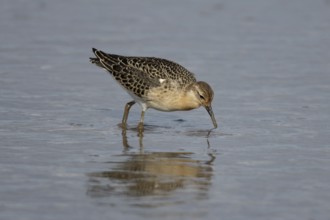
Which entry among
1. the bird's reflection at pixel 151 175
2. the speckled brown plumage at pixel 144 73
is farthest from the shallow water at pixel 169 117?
the speckled brown plumage at pixel 144 73

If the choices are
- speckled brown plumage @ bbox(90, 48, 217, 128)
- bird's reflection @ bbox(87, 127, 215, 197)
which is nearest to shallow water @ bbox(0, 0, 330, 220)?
bird's reflection @ bbox(87, 127, 215, 197)

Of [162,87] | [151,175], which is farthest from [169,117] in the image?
[151,175]

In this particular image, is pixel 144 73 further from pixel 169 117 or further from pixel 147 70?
pixel 169 117

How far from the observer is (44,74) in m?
15.5

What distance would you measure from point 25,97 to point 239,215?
252 inches

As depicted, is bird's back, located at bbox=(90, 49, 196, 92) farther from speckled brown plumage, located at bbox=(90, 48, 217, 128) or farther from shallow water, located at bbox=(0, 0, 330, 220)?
shallow water, located at bbox=(0, 0, 330, 220)

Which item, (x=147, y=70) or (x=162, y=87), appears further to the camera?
(x=147, y=70)

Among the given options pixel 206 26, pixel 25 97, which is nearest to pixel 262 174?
pixel 25 97

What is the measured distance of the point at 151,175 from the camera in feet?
32.0

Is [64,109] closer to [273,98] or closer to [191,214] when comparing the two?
[273,98]

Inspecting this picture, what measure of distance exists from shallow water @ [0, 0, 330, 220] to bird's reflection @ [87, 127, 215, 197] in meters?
0.02

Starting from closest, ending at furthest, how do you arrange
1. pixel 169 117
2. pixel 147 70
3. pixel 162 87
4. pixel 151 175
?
pixel 151 175, pixel 162 87, pixel 147 70, pixel 169 117

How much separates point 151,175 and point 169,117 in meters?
3.82

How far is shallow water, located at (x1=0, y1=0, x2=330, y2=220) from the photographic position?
8.80 m
